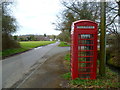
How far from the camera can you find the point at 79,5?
33.8 feet

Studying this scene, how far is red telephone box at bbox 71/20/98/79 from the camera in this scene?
4660 mm

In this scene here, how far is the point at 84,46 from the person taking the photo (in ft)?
16.2

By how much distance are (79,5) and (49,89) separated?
8380 millimetres

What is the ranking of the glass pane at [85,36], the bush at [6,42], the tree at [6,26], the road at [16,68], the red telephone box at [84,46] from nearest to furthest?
the red telephone box at [84,46], the glass pane at [85,36], the road at [16,68], the tree at [6,26], the bush at [6,42]

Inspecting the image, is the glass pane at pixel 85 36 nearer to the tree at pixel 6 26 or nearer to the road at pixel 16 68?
the road at pixel 16 68

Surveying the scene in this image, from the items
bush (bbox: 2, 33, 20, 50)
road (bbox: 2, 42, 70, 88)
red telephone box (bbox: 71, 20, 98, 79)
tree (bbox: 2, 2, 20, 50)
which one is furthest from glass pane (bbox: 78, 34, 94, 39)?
bush (bbox: 2, 33, 20, 50)

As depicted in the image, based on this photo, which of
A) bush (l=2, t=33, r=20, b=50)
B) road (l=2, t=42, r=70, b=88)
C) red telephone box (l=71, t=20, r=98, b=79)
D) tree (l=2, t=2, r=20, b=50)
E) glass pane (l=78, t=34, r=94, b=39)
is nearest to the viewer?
red telephone box (l=71, t=20, r=98, b=79)

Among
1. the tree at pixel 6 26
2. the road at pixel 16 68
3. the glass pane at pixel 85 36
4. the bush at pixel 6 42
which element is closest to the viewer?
the glass pane at pixel 85 36

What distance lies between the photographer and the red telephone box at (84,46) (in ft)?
15.3

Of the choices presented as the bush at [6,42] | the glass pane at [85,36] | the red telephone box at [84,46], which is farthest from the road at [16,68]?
the bush at [6,42]

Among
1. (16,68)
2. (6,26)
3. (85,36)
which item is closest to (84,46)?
(85,36)

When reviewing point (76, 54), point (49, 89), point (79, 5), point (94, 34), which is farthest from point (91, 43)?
point (79, 5)

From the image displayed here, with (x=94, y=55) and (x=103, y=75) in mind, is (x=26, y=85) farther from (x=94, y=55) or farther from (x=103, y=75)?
(x=103, y=75)

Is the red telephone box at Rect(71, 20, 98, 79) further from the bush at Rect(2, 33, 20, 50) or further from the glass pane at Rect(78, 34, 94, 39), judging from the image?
the bush at Rect(2, 33, 20, 50)
